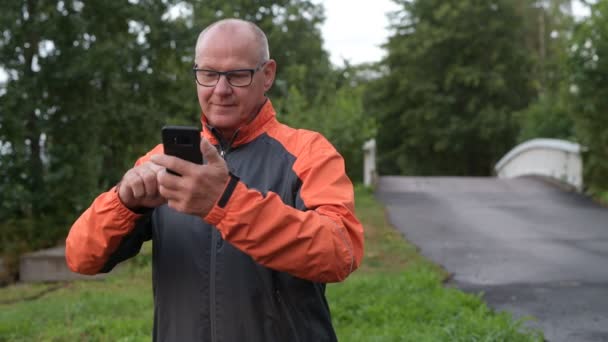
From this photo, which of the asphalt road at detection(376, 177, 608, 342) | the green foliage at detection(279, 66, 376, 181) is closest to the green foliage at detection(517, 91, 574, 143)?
the asphalt road at detection(376, 177, 608, 342)

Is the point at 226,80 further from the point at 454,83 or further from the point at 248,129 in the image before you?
the point at 454,83

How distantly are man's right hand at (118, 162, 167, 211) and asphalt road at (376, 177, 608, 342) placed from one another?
405 centimetres

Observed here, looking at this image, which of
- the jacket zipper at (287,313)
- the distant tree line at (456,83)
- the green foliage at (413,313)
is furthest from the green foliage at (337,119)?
the distant tree line at (456,83)

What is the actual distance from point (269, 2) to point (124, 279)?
12.7 metres

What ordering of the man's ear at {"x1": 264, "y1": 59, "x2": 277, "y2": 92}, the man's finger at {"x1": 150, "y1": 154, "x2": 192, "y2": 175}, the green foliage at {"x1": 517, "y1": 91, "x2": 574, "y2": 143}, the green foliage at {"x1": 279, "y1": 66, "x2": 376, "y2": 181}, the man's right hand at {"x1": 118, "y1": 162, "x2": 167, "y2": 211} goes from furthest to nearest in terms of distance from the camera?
the green foliage at {"x1": 517, "y1": 91, "x2": 574, "y2": 143} → the green foliage at {"x1": 279, "y1": 66, "x2": 376, "y2": 181} → the man's ear at {"x1": 264, "y1": 59, "x2": 277, "y2": 92} → the man's right hand at {"x1": 118, "y1": 162, "x2": 167, "y2": 211} → the man's finger at {"x1": 150, "y1": 154, "x2": 192, "y2": 175}

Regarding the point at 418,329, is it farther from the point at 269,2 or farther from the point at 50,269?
the point at 269,2

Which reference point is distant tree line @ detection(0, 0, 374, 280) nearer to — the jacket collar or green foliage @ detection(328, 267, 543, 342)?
green foliage @ detection(328, 267, 543, 342)

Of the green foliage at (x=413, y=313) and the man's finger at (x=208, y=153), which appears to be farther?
the green foliage at (x=413, y=313)

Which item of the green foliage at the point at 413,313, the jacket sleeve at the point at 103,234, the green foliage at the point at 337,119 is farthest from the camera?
the green foliage at the point at 337,119

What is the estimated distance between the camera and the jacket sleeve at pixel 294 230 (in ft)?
6.07

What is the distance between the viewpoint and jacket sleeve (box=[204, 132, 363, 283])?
1851 millimetres

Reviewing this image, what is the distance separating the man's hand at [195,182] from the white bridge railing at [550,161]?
15.1m

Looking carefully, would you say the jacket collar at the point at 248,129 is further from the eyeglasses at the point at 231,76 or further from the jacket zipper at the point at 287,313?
the jacket zipper at the point at 287,313

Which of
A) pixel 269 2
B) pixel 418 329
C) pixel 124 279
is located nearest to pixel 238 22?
pixel 418 329
